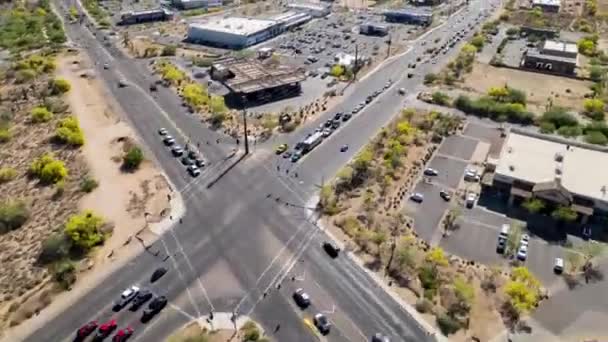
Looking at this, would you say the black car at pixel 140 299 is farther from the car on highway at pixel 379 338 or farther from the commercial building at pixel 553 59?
the commercial building at pixel 553 59

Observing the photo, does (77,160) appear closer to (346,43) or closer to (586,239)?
(586,239)

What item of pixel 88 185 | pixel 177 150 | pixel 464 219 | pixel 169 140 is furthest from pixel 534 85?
pixel 88 185

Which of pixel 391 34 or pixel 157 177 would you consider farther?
pixel 391 34

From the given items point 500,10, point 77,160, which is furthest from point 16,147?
point 500,10

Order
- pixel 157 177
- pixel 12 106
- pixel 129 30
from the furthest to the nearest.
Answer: pixel 129 30, pixel 12 106, pixel 157 177

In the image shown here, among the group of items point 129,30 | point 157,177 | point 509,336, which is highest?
point 129,30

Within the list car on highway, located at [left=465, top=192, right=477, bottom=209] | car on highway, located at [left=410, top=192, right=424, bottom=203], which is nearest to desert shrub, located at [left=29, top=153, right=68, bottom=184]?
car on highway, located at [left=410, top=192, right=424, bottom=203]
